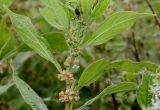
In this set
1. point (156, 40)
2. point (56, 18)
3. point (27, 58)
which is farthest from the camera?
point (156, 40)

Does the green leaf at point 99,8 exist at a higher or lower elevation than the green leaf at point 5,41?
higher

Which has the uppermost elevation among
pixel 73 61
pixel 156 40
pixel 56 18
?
pixel 56 18

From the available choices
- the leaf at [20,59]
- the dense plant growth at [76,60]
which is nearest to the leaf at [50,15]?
the dense plant growth at [76,60]

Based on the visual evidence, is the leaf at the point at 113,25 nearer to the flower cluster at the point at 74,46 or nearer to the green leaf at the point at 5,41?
the flower cluster at the point at 74,46

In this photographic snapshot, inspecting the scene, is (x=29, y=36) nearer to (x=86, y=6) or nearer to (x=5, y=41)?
(x=86, y=6)

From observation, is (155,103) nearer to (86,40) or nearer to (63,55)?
(86,40)

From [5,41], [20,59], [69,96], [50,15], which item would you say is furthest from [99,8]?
[20,59]

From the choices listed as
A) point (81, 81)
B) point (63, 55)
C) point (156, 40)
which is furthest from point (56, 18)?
point (156, 40)
